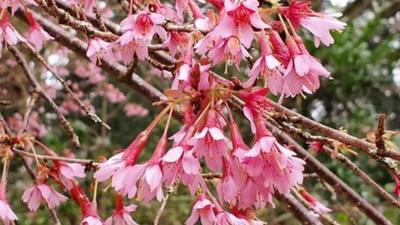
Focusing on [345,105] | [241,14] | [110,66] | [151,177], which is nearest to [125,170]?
[151,177]

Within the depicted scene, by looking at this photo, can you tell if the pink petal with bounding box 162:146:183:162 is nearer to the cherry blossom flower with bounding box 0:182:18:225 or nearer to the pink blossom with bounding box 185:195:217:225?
the pink blossom with bounding box 185:195:217:225

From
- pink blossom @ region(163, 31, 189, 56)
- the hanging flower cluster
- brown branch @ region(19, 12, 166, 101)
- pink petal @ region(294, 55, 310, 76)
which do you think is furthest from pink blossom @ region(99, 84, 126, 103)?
pink petal @ region(294, 55, 310, 76)

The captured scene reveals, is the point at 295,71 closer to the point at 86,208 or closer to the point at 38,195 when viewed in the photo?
the point at 86,208

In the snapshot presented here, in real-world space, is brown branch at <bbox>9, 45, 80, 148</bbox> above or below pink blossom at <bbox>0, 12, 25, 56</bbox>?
below

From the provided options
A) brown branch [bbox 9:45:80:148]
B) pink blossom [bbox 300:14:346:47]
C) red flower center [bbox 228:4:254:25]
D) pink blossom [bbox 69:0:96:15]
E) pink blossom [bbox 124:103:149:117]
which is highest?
red flower center [bbox 228:4:254:25]

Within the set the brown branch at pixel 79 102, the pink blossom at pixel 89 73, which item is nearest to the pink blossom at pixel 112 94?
the pink blossom at pixel 89 73

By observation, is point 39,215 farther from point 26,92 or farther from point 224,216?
point 224,216
